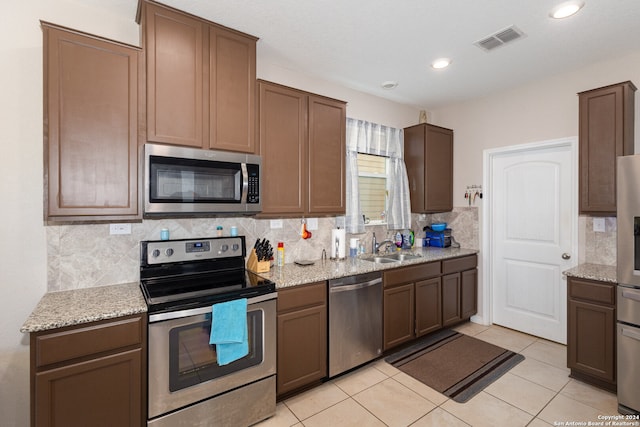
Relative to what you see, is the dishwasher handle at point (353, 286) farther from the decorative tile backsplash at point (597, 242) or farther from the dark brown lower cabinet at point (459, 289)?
the decorative tile backsplash at point (597, 242)

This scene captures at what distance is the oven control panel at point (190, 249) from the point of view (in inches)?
85.4

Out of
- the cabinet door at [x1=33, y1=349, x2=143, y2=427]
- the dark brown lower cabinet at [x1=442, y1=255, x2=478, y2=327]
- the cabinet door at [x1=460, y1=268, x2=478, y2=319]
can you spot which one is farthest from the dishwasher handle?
the cabinet door at [x1=460, y1=268, x2=478, y2=319]

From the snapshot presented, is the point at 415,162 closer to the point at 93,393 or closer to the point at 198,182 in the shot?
the point at 198,182

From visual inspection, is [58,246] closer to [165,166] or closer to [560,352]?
[165,166]

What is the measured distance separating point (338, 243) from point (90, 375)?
6.98 ft

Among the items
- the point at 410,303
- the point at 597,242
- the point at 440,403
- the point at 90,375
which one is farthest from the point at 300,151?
the point at 597,242

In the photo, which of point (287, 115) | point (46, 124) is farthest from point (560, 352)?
point (46, 124)

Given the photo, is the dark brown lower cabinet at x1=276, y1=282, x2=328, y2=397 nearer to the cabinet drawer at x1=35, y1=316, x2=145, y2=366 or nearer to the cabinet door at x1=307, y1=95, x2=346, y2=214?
the cabinet door at x1=307, y1=95, x2=346, y2=214

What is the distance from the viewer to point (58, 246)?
6.58 ft

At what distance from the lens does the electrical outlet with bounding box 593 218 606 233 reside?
294 cm

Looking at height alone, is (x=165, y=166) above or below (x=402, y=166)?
below

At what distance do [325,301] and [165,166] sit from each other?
1.53 metres

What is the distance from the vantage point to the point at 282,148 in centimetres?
262

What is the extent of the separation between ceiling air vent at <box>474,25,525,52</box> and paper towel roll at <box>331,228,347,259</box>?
202cm
